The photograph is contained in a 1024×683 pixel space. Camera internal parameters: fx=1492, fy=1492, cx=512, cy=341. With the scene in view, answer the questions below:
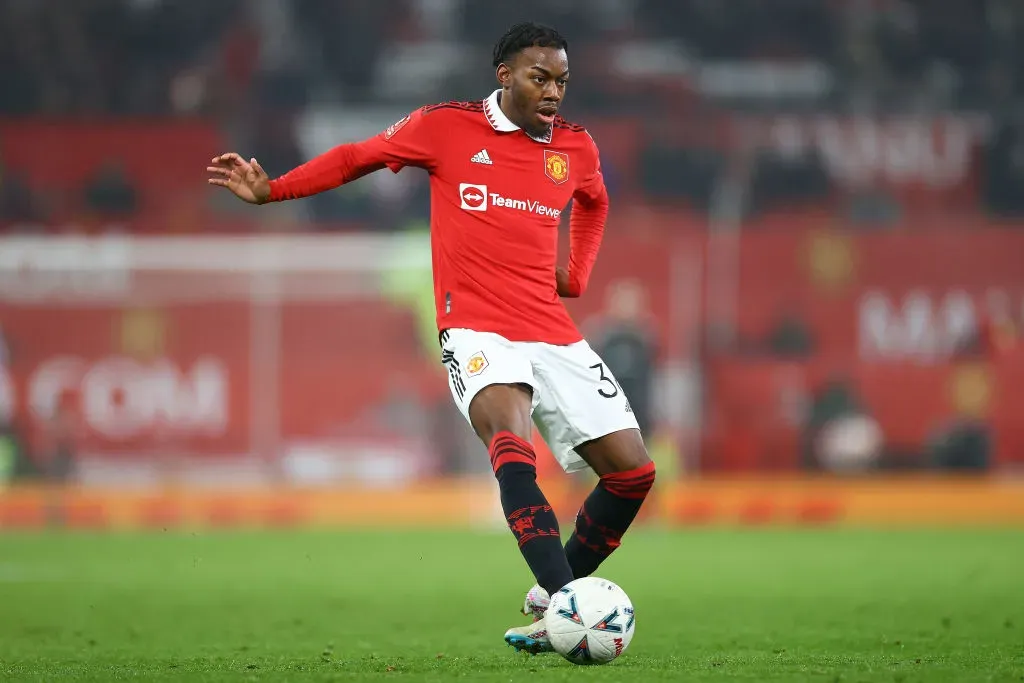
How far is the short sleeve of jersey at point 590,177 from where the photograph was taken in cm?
595

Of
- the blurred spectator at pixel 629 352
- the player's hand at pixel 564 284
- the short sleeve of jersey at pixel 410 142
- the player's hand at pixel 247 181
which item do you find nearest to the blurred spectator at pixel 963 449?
the blurred spectator at pixel 629 352

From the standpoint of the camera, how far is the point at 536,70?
554 cm

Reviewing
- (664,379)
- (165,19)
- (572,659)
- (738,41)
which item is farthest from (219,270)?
(572,659)

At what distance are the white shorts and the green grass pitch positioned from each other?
0.86 m

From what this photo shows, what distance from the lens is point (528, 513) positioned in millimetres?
5137

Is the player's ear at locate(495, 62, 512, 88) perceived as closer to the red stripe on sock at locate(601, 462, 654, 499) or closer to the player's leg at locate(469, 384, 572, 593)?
the player's leg at locate(469, 384, 572, 593)

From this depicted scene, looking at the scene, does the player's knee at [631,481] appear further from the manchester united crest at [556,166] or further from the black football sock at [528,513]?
the manchester united crest at [556,166]

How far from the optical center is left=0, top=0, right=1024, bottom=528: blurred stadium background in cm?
1505

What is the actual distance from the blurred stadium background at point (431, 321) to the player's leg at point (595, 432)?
309 inches

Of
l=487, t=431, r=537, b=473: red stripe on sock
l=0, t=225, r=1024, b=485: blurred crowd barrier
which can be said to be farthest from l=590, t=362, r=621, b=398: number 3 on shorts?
l=0, t=225, r=1024, b=485: blurred crowd barrier

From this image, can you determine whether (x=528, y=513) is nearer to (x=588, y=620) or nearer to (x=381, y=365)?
(x=588, y=620)

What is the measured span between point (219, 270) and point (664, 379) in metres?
4.83

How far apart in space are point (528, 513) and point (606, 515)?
0.72 metres

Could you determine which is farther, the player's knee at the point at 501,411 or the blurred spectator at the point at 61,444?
the blurred spectator at the point at 61,444
